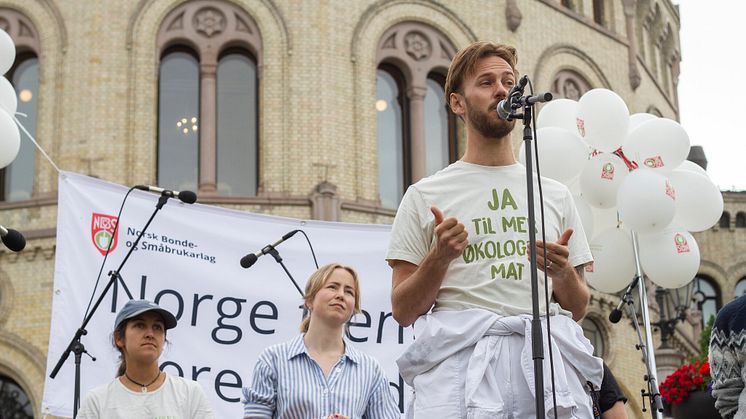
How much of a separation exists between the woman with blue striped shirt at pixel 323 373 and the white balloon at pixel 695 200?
18.6ft

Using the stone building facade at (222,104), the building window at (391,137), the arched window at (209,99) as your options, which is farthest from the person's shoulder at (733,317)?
the building window at (391,137)

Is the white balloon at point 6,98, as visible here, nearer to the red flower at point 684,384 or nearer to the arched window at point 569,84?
the red flower at point 684,384

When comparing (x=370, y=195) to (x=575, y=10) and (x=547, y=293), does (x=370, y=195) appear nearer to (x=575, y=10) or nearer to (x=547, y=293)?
(x=575, y=10)

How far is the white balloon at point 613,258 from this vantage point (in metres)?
11.4

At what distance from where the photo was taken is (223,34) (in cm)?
2219

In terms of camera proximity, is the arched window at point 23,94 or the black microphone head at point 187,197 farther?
the arched window at point 23,94

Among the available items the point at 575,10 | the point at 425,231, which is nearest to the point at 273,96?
the point at 575,10

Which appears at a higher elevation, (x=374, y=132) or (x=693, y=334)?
(x=374, y=132)

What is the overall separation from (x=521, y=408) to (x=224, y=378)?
19.8 ft

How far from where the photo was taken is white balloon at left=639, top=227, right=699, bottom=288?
36.7 feet

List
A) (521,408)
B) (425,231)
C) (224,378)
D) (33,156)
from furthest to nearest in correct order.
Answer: (33,156), (224,378), (425,231), (521,408)

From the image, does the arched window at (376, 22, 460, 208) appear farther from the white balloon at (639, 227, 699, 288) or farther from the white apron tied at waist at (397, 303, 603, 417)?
the white apron tied at waist at (397, 303, 603, 417)

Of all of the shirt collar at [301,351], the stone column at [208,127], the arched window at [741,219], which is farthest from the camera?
the arched window at [741,219]

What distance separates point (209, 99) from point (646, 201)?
12488 mm
